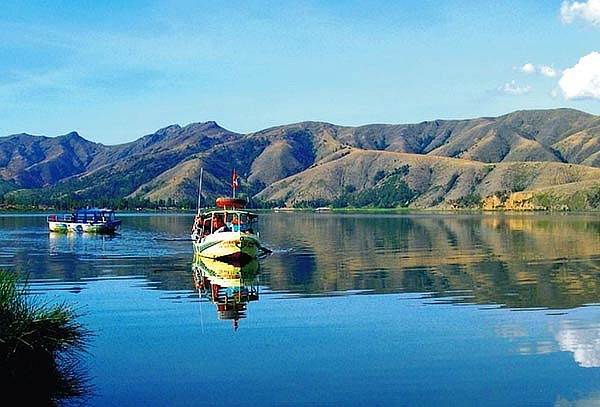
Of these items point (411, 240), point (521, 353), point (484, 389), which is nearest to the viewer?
point (484, 389)

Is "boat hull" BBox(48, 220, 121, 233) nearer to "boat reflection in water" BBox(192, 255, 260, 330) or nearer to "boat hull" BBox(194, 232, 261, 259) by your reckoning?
"boat reflection in water" BBox(192, 255, 260, 330)

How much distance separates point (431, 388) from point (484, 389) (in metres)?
1.31

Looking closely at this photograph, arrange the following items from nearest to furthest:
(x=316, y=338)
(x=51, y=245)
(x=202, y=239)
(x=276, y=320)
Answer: (x=316, y=338) < (x=276, y=320) < (x=202, y=239) < (x=51, y=245)

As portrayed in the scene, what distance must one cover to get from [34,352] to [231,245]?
35.8m

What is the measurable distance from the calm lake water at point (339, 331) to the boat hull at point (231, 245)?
171 cm

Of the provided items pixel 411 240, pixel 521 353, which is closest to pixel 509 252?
pixel 411 240

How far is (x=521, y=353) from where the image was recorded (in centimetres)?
2211

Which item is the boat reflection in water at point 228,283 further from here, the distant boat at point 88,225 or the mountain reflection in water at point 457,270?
the distant boat at point 88,225

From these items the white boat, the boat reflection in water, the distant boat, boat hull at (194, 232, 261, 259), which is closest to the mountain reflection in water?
the boat reflection in water

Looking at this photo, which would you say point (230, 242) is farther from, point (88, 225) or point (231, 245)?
point (88, 225)

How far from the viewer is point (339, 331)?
26.0 meters

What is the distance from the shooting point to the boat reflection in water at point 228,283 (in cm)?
3170

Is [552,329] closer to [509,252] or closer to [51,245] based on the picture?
[509,252]

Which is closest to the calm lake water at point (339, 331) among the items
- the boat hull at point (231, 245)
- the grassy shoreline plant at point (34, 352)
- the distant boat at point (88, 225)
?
the grassy shoreline plant at point (34, 352)
